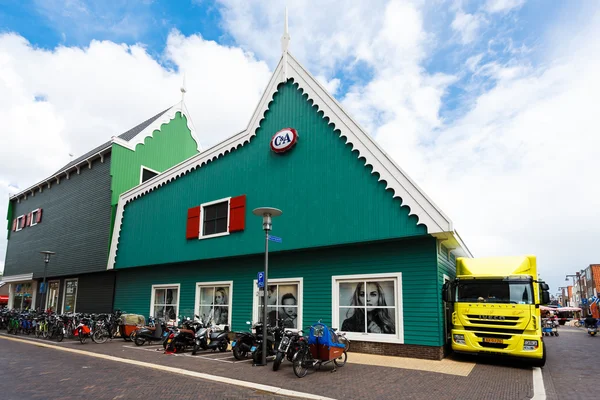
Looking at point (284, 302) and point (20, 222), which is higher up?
point (20, 222)

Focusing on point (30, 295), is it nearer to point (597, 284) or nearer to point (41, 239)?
point (41, 239)

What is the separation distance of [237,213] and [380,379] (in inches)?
356

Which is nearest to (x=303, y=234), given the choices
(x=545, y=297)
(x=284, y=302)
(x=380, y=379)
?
(x=284, y=302)

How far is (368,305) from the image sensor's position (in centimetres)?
1268

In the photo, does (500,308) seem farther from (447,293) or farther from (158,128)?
(158,128)

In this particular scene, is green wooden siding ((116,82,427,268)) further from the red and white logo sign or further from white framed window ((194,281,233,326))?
white framed window ((194,281,233,326))

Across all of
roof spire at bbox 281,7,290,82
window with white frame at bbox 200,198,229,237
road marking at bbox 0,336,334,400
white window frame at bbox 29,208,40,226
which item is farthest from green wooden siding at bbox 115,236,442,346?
white window frame at bbox 29,208,40,226

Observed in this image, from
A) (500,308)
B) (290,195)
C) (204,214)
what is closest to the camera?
(500,308)

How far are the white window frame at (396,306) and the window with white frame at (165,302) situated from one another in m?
8.23

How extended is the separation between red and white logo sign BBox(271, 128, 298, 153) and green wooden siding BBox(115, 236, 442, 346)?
385cm

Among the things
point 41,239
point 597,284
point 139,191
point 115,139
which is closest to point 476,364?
point 139,191

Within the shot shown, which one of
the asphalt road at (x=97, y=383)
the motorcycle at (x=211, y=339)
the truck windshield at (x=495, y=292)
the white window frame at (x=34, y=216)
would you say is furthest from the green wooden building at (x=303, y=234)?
the white window frame at (x=34, y=216)

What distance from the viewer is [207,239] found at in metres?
16.9

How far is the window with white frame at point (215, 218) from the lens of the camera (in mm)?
16688
